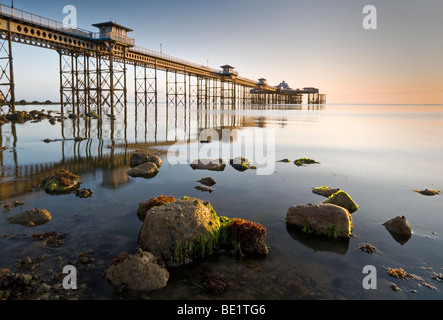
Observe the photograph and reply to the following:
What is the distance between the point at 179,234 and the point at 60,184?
8189 mm

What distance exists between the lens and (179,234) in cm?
730

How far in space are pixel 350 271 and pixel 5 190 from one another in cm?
1365

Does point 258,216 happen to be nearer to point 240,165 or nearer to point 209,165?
point 240,165

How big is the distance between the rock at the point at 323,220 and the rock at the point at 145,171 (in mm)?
8974

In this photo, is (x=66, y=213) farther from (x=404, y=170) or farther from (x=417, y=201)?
(x=404, y=170)

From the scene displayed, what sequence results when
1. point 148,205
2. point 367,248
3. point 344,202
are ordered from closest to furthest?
point 367,248 → point 148,205 → point 344,202

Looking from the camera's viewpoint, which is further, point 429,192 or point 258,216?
point 429,192

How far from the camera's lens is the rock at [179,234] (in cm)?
712

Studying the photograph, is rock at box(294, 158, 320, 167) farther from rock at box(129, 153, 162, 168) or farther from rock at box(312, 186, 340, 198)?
rock at box(129, 153, 162, 168)

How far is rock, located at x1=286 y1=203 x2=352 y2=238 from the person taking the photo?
28.6 ft

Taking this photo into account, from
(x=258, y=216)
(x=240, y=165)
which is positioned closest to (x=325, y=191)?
(x=258, y=216)

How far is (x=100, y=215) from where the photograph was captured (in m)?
9.84

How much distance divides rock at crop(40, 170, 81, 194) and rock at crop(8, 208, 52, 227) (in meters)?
3.18
